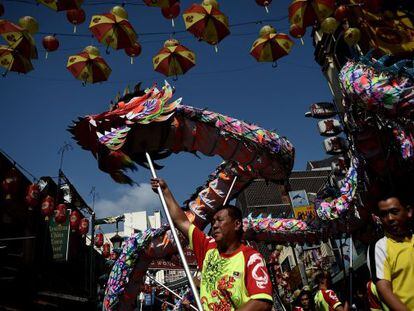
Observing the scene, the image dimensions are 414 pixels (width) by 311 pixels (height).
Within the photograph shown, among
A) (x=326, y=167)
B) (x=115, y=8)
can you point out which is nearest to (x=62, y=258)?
(x=115, y=8)

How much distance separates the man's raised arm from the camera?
2.73 metres

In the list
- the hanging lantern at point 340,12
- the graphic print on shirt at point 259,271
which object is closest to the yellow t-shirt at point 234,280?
the graphic print on shirt at point 259,271

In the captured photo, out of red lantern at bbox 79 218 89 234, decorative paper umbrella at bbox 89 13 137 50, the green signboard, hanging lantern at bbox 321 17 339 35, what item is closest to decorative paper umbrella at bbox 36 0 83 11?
decorative paper umbrella at bbox 89 13 137 50

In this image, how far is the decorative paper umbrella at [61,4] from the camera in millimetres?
4977

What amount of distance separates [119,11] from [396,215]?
545cm

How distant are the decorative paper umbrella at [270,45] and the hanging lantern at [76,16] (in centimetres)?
323

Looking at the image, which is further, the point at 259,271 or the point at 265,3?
the point at 265,3

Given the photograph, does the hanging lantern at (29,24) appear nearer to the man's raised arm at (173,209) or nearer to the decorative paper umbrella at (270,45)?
the decorative paper umbrella at (270,45)

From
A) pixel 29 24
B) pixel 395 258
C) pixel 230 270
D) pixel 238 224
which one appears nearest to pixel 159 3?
pixel 29 24

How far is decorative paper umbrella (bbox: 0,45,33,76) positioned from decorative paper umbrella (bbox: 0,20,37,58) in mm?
69

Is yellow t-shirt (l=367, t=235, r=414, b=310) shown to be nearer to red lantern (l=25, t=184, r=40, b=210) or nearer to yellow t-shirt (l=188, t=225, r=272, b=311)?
yellow t-shirt (l=188, t=225, r=272, b=311)

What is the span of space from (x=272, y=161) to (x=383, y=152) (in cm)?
128

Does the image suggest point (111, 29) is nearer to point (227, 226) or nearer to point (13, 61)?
point (13, 61)

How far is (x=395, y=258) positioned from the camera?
209 cm
